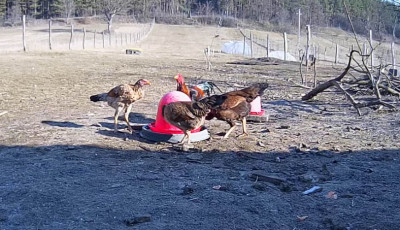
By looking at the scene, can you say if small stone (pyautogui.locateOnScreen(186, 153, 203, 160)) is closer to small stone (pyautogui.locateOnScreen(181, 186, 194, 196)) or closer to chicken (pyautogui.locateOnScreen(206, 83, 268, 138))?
chicken (pyautogui.locateOnScreen(206, 83, 268, 138))

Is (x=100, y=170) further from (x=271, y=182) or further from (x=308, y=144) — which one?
(x=308, y=144)

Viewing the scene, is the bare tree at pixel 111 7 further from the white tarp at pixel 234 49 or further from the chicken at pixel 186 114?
the chicken at pixel 186 114

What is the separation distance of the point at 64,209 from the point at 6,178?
1.25 metres

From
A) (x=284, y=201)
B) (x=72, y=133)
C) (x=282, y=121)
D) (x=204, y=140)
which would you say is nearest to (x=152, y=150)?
(x=204, y=140)

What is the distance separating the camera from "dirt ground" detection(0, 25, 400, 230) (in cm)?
402

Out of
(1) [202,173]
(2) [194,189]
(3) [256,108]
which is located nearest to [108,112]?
(3) [256,108]

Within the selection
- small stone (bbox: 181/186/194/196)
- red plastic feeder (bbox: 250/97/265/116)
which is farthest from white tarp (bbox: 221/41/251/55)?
small stone (bbox: 181/186/194/196)

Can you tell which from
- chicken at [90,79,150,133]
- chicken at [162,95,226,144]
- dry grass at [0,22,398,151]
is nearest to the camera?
chicken at [162,95,226,144]

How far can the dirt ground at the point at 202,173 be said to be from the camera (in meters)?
4.02

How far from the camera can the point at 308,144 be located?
6.70 m

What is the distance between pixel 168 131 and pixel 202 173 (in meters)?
1.98

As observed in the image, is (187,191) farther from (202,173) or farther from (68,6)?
(68,6)

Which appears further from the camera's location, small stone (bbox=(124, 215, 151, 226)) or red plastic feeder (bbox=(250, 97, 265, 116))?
red plastic feeder (bbox=(250, 97, 265, 116))

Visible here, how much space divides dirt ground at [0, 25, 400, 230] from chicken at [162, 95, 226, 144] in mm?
327
